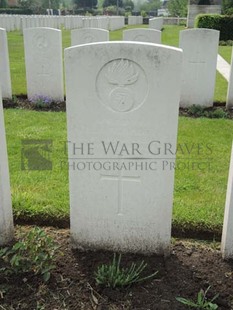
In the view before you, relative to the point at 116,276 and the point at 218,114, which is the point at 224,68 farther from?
the point at 116,276

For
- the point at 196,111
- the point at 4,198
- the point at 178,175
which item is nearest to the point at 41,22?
the point at 196,111

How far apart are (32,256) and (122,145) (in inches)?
39.0

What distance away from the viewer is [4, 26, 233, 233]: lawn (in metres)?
3.43

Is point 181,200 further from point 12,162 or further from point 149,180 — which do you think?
point 12,162

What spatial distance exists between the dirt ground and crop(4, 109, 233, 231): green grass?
1.91 ft

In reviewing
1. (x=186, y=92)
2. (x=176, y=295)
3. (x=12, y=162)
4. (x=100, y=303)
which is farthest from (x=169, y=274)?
(x=186, y=92)

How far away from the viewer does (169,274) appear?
8.70ft

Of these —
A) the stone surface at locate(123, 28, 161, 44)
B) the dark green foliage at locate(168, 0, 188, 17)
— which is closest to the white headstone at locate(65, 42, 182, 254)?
the stone surface at locate(123, 28, 161, 44)

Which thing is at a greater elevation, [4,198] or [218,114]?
[4,198]

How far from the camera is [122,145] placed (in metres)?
2.64

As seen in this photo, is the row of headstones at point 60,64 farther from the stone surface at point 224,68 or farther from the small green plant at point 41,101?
the stone surface at point 224,68

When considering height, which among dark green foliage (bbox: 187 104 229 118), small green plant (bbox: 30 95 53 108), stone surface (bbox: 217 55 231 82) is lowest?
dark green foliage (bbox: 187 104 229 118)

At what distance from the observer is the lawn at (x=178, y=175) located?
135 inches

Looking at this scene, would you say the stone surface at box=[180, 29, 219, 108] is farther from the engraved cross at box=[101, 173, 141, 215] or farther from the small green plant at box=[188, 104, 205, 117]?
the engraved cross at box=[101, 173, 141, 215]
